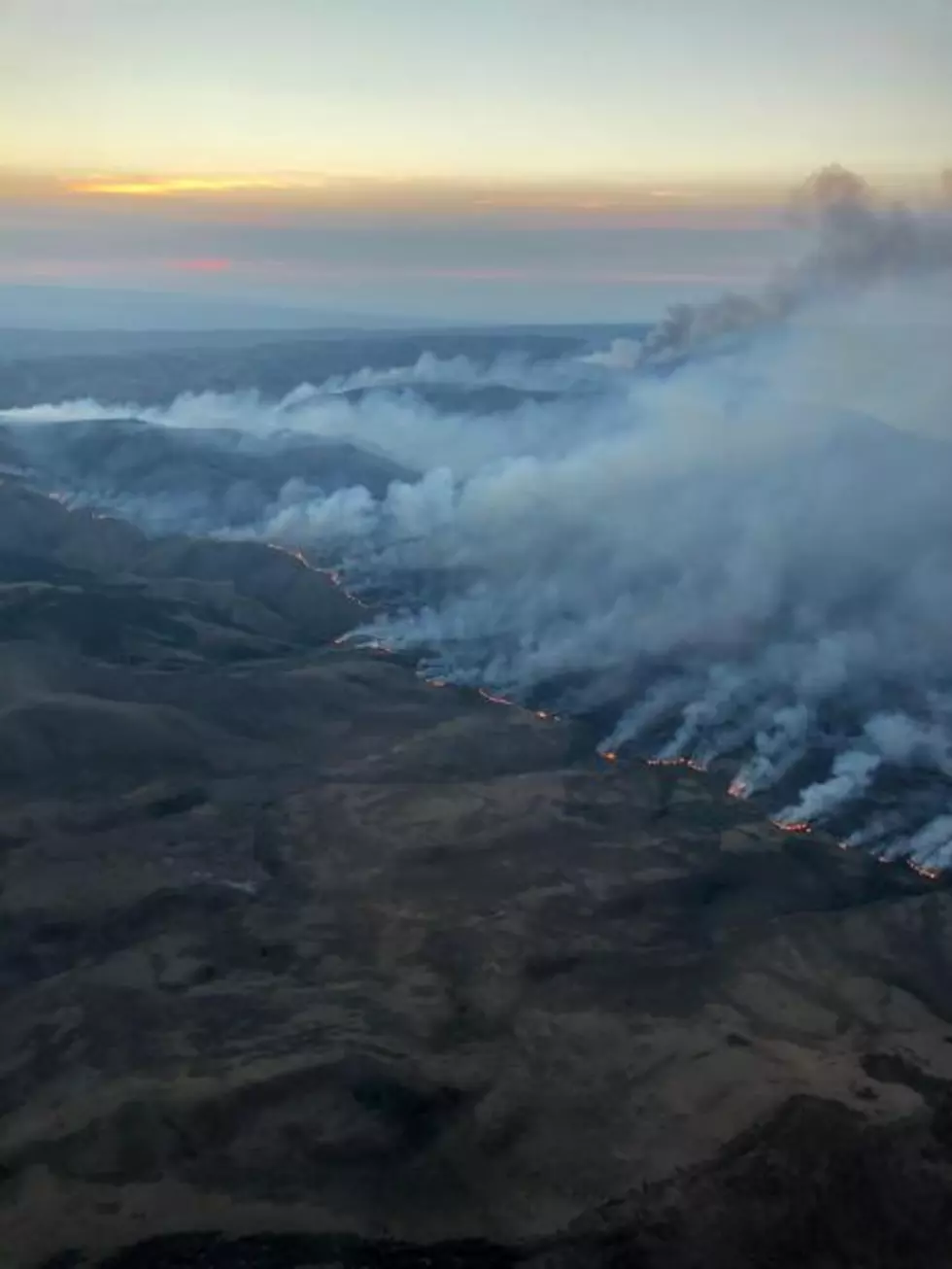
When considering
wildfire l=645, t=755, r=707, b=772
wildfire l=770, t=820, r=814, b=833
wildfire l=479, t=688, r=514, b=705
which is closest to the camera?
wildfire l=770, t=820, r=814, b=833

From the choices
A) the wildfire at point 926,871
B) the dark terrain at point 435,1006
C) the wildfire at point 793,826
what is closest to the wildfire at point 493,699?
the dark terrain at point 435,1006

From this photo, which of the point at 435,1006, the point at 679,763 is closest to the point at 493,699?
the point at 679,763

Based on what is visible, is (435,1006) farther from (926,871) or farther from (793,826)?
(926,871)

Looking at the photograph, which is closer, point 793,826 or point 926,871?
point 926,871

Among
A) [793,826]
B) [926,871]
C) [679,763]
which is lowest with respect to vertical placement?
[679,763]

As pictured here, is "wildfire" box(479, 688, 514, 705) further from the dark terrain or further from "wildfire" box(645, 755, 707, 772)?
"wildfire" box(645, 755, 707, 772)

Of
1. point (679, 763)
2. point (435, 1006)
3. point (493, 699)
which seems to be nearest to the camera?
point (435, 1006)

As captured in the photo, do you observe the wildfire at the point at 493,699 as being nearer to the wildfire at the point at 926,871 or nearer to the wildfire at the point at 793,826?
the wildfire at the point at 793,826

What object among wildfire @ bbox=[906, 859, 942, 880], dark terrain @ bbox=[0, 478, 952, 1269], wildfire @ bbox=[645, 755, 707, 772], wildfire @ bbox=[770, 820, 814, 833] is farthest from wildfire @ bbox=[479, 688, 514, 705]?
wildfire @ bbox=[906, 859, 942, 880]

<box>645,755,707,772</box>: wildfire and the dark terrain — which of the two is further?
<box>645,755,707,772</box>: wildfire
